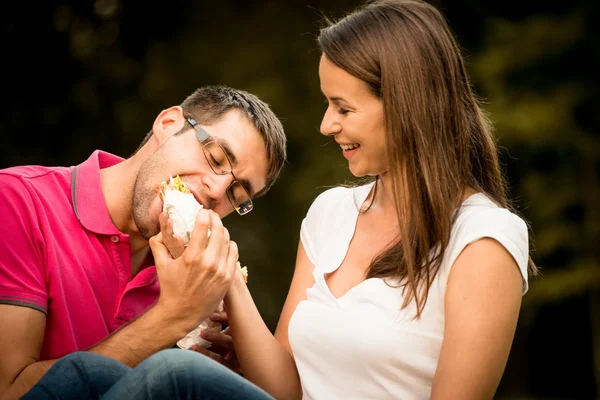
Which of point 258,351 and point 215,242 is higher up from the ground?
point 215,242

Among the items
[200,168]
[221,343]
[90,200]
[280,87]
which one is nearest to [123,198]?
[90,200]

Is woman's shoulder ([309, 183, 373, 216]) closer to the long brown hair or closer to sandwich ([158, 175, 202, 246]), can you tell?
the long brown hair

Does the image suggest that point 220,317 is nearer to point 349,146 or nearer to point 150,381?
point 349,146

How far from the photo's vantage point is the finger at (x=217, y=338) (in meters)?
2.91

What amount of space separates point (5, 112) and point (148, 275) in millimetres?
3840

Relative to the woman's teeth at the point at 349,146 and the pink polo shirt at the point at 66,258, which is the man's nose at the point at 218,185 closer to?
the pink polo shirt at the point at 66,258

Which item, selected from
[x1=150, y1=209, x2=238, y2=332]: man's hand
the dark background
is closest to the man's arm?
[x1=150, y1=209, x2=238, y2=332]: man's hand

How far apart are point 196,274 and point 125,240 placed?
48cm

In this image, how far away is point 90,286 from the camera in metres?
2.77

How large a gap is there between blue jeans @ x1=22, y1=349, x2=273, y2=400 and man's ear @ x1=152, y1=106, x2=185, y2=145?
1.15 m

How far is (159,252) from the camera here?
2.63 meters

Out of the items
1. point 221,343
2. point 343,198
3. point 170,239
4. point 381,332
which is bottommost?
point 221,343

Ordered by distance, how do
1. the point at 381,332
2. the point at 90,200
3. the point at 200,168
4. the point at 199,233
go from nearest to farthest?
the point at 381,332 → the point at 199,233 → the point at 90,200 → the point at 200,168

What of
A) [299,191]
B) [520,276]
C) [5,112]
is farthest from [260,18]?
[520,276]
